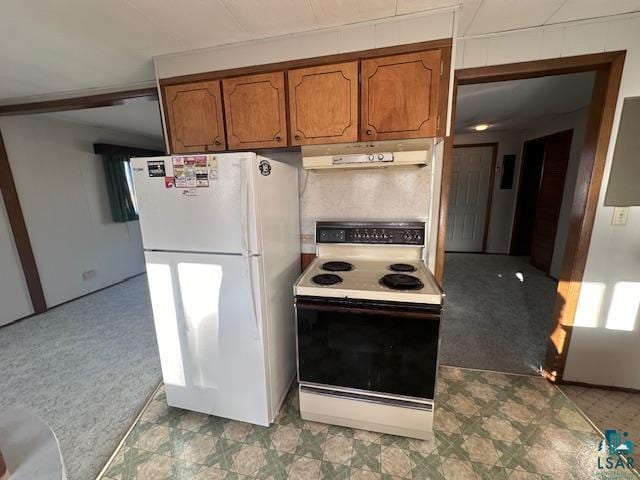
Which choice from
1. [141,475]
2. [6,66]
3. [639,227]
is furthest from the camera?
[6,66]

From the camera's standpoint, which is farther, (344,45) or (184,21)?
(344,45)

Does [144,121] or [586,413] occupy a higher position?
[144,121]

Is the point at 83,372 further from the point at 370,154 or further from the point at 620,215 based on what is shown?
the point at 620,215

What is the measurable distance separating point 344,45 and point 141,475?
259cm

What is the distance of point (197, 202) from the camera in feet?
4.57

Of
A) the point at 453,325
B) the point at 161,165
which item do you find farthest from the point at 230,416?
the point at 453,325

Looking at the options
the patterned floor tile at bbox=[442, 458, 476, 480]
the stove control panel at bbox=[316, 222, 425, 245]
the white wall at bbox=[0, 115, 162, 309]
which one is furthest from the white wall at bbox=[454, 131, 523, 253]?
the white wall at bbox=[0, 115, 162, 309]

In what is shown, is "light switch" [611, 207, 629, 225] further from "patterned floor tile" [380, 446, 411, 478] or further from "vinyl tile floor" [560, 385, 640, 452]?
"patterned floor tile" [380, 446, 411, 478]

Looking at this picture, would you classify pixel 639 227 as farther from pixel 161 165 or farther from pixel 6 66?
pixel 6 66

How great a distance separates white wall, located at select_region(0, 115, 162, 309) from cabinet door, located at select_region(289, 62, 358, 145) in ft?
11.6

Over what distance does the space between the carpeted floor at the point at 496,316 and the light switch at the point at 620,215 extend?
1.22 m

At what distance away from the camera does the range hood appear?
1.48 meters

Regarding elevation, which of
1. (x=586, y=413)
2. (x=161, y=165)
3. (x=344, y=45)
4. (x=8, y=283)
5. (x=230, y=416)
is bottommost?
(x=586, y=413)

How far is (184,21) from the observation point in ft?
4.63
